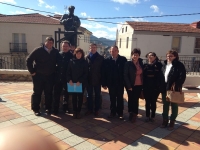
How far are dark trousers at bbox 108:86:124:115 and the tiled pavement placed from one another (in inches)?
8.3

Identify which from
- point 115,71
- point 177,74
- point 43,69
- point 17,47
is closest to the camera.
Answer: point 177,74

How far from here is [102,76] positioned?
153 inches

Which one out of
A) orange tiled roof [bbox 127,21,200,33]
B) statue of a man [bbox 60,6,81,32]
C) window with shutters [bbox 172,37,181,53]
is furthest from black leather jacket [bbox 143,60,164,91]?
window with shutters [bbox 172,37,181,53]

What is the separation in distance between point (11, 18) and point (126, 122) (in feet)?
A: 74.6

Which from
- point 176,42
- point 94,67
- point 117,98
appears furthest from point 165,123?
point 176,42

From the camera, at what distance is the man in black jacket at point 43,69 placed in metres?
3.83

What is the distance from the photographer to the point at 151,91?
12.1 ft

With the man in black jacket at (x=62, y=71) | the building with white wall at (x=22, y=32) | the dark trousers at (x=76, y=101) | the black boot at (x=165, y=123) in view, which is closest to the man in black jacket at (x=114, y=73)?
the dark trousers at (x=76, y=101)

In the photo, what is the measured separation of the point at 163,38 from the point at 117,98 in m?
20.8

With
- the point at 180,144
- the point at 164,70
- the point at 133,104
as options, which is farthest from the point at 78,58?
the point at 180,144

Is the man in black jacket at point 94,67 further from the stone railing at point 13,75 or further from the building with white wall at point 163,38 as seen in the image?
the building with white wall at point 163,38

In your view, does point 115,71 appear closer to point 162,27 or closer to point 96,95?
point 96,95

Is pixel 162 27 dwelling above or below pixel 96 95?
above

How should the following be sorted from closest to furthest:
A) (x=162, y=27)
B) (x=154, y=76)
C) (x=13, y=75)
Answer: (x=154, y=76) < (x=13, y=75) < (x=162, y=27)
